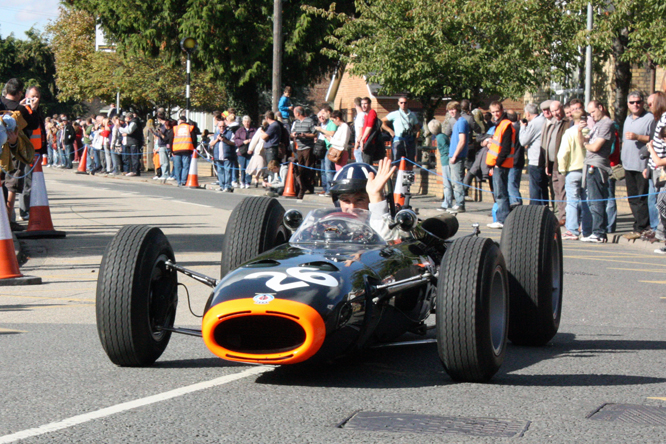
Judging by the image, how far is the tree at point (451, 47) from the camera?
28.0 metres

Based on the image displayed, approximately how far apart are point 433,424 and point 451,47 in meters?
27.4

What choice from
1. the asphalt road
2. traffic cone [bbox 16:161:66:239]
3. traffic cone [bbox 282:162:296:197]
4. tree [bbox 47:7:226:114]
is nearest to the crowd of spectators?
traffic cone [bbox 282:162:296:197]

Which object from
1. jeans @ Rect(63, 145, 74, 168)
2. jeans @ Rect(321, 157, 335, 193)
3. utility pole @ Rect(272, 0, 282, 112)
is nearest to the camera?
jeans @ Rect(321, 157, 335, 193)

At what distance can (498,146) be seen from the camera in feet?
54.4

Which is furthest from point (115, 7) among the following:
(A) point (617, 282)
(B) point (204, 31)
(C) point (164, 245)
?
(C) point (164, 245)

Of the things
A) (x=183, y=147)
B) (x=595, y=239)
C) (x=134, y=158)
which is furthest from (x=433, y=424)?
(x=134, y=158)

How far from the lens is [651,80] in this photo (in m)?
36.0

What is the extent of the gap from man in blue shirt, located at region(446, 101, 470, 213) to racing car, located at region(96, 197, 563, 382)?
444 inches

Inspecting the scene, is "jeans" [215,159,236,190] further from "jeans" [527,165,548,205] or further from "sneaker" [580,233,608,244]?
"sneaker" [580,233,608,244]

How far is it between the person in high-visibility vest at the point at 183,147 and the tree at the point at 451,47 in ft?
23.9

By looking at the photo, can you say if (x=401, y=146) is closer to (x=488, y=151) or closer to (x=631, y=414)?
(x=488, y=151)

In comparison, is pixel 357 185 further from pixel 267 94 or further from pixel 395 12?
pixel 267 94

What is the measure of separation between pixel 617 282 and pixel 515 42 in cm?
1915

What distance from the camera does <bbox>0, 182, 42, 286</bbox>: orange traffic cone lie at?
1016 centimetres
